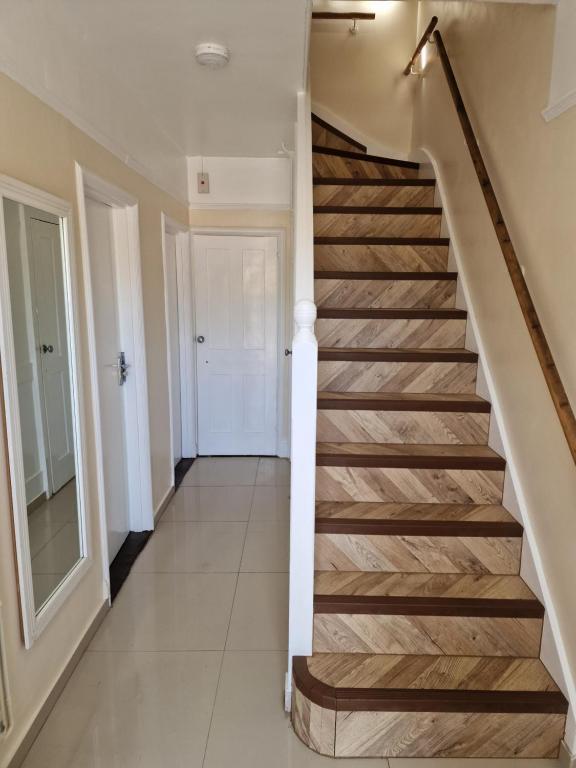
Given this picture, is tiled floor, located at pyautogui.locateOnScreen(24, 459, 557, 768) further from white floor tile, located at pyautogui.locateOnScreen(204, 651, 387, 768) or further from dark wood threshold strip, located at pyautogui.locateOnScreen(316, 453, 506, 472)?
dark wood threshold strip, located at pyautogui.locateOnScreen(316, 453, 506, 472)

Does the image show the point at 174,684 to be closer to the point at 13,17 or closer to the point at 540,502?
the point at 540,502

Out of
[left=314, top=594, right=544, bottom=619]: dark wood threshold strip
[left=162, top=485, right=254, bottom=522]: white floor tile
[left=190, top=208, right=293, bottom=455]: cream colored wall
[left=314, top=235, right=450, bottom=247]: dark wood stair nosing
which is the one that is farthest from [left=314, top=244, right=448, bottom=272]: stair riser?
[left=314, top=594, right=544, bottom=619]: dark wood threshold strip

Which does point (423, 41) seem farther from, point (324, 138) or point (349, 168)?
point (349, 168)

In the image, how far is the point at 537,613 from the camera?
1704mm

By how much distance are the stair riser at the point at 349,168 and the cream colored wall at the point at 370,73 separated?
0.79 m

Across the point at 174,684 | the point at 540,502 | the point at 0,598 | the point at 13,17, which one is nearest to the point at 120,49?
the point at 13,17

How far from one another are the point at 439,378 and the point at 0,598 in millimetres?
1948

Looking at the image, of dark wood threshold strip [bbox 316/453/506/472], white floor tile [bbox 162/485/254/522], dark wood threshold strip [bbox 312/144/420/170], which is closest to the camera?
dark wood threshold strip [bbox 316/453/506/472]

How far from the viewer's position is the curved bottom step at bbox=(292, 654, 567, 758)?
158cm

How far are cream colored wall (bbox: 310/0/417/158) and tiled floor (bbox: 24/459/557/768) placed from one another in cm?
334

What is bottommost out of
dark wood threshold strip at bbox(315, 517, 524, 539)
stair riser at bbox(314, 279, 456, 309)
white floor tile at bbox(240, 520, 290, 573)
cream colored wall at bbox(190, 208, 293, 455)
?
white floor tile at bbox(240, 520, 290, 573)

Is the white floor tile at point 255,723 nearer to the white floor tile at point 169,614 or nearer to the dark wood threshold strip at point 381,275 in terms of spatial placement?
the white floor tile at point 169,614

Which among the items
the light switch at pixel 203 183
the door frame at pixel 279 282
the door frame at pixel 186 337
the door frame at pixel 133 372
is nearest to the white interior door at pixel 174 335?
the door frame at pixel 186 337

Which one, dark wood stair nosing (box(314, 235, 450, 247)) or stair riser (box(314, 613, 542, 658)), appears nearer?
stair riser (box(314, 613, 542, 658))
